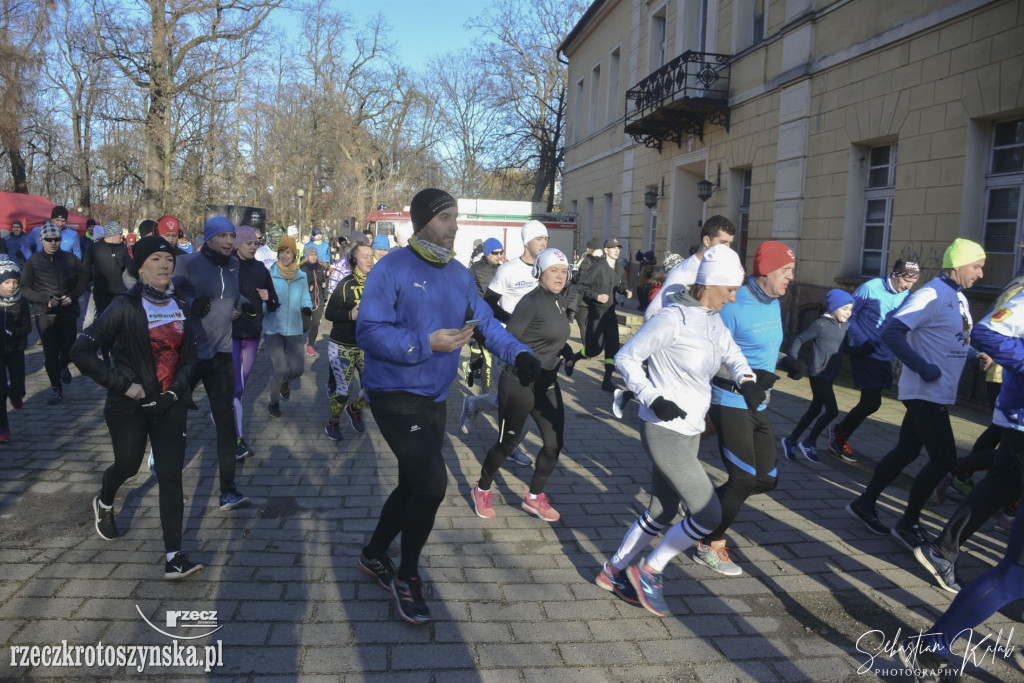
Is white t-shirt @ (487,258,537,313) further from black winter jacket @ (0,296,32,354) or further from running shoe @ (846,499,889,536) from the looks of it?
black winter jacket @ (0,296,32,354)

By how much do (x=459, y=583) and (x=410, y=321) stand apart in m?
1.50

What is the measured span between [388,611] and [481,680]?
732 mm

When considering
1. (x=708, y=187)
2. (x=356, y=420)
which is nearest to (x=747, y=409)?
(x=356, y=420)

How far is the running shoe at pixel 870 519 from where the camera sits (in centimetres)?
477

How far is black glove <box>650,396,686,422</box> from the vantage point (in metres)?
3.25

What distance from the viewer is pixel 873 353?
6.07 m

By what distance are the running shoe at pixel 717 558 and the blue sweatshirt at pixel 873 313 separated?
2.77 m

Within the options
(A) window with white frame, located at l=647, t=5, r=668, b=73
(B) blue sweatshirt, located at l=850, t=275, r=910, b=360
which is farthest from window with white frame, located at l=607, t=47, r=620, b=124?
(B) blue sweatshirt, located at l=850, t=275, r=910, b=360

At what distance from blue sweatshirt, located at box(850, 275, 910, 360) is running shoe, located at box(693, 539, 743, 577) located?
2771 millimetres

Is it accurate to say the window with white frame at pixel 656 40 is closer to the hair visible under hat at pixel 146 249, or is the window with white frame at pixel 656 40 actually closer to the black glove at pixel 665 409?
the hair visible under hat at pixel 146 249

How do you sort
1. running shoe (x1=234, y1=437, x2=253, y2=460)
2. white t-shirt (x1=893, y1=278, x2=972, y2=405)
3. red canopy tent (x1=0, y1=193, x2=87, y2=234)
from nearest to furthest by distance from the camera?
white t-shirt (x1=893, y1=278, x2=972, y2=405) → running shoe (x1=234, y1=437, x2=253, y2=460) → red canopy tent (x1=0, y1=193, x2=87, y2=234)

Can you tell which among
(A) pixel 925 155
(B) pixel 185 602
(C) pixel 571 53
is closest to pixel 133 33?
(C) pixel 571 53

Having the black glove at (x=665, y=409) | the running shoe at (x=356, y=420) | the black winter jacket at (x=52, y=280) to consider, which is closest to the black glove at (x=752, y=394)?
the black glove at (x=665, y=409)

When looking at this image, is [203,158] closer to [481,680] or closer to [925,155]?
[925,155]
